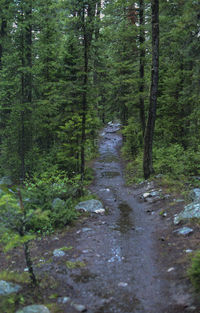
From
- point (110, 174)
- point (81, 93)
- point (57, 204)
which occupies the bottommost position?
point (110, 174)

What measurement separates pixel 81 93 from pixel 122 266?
26.9ft

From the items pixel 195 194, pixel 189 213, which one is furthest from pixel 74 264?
pixel 195 194

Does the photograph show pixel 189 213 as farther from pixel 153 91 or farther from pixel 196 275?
pixel 153 91

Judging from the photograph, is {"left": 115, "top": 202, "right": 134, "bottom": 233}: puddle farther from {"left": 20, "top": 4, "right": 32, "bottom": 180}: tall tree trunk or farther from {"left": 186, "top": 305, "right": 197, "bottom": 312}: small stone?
{"left": 20, "top": 4, "right": 32, "bottom": 180}: tall tree trunk

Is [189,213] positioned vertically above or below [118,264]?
above

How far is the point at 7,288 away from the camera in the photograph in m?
4.52

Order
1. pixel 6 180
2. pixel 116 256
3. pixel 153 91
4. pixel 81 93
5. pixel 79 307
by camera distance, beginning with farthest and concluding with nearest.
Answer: pixel 6 180
pixel 153 91
pixel 81 93
pixel 116 256
pixel 79 307

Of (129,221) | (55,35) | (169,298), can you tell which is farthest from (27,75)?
(169,298)

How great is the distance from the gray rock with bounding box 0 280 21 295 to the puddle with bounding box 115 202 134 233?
4.03 metres

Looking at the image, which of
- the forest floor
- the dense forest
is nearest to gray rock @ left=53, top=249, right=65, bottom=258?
the forest floor

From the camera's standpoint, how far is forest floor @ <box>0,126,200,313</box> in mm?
4426

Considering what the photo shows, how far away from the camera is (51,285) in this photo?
4957mm

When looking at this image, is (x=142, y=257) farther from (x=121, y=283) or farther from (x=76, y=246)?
(x=76, y=246)

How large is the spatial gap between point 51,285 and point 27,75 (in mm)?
13689
